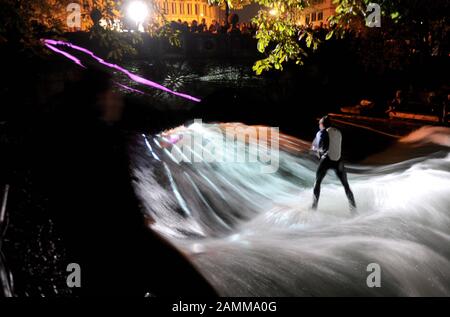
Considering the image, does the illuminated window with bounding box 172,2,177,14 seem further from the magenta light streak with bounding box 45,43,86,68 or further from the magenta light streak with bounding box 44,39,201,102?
the magenta light streak with bounding box 45,43,86,68

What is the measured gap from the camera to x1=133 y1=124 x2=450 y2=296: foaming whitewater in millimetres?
5504

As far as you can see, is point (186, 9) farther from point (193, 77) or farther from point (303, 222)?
point (303, 222)

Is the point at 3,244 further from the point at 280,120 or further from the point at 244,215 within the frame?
the point at 280,120

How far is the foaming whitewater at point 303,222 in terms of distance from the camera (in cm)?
550

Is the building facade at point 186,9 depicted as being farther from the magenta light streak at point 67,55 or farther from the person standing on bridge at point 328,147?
the person standing on bridge at point 328,147

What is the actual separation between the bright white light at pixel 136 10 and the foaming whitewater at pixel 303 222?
4.01 m

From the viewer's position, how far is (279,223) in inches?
326

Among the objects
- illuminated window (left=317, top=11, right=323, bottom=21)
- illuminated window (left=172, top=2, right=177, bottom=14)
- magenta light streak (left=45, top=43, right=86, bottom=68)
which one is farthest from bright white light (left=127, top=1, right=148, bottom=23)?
illuminated window (left=172, top=2, right=177, bottom=14)

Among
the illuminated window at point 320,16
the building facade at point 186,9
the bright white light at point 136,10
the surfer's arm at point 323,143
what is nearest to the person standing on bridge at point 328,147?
the surfer's arm at point 323,143

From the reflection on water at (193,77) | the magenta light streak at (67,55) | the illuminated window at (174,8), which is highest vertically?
the illuminated window at (174,8)

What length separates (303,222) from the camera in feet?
26.4

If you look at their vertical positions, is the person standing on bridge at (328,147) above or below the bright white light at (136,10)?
below

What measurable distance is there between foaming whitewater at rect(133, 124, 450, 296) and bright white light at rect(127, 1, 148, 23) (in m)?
4.01

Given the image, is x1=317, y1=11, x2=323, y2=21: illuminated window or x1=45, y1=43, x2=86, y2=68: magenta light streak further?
x1=317, y1=11, x2=323, y2=21: illuminated window
